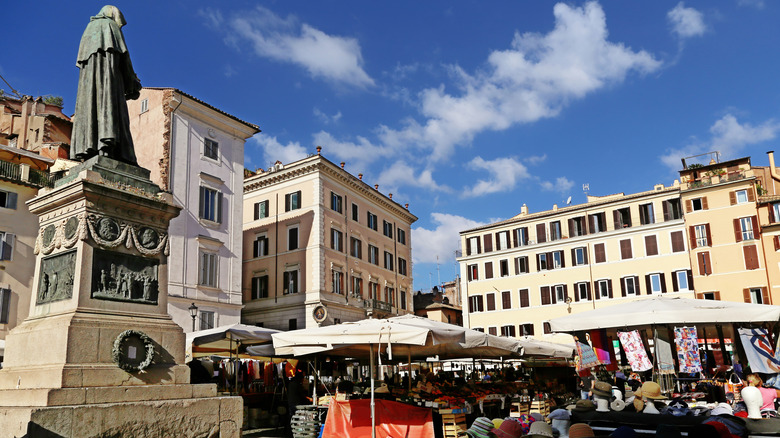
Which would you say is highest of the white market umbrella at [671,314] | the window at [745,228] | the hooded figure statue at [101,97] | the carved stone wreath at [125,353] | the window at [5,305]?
the window at [745,228]

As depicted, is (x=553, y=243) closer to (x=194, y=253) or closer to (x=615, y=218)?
(x=615, y=218)

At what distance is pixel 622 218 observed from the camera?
44594mm

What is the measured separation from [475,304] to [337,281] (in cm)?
1714

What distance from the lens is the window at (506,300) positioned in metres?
48.1

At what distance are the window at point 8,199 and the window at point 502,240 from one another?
34.2 m

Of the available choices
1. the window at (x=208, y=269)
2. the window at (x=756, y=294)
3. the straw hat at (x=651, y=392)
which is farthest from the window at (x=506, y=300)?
the straw hat at (x=651, y=392)

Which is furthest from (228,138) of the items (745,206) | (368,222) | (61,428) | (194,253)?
(745,206)

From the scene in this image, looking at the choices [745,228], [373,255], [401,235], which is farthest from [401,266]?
[745,228]

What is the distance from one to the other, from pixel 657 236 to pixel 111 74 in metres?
41.0

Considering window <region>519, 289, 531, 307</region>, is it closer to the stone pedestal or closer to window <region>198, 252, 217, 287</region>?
window <region>198, 252, 217, 287</region>

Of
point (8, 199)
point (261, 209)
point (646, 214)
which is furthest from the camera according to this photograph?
point (646, 214)

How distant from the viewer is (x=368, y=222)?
41.9 m

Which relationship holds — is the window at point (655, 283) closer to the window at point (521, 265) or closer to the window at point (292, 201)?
the window at point (521, 265)

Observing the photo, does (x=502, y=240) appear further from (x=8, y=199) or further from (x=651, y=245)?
(x=8, y=199)
